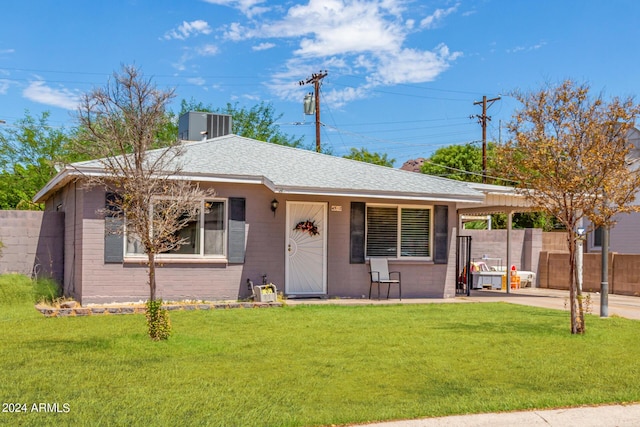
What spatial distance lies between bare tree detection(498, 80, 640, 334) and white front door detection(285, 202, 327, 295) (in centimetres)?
611

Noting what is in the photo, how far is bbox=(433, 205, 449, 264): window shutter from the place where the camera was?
53.5 ft

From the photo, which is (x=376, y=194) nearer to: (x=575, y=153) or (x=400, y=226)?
(x=400, y=226)

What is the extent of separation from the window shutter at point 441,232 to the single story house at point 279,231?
1.2 inches

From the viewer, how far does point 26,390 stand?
6246 mm

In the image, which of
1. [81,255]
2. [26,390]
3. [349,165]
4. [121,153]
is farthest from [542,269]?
[26,390]

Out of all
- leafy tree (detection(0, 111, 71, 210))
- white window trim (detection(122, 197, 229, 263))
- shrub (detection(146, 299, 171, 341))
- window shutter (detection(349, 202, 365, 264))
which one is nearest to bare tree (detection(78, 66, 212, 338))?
shrub (detection(146, 299, 171, 341))

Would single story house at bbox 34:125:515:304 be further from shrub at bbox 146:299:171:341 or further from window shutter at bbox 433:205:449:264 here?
shrub at bbox 146:299:171:341

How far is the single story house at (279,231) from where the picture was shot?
44.7 ft

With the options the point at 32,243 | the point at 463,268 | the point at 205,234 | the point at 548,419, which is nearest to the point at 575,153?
the point at 548,419

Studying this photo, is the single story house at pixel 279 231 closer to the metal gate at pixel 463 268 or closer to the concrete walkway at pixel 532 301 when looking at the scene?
the concrete walkway at pixel 532 301

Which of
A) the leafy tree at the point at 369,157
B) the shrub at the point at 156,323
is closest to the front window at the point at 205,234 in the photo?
the shrub at the point at 156,323

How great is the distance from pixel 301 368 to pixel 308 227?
26.1 feet

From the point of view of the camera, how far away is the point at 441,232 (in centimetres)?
1634

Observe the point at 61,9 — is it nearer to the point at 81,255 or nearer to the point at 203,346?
the point at 81,255
